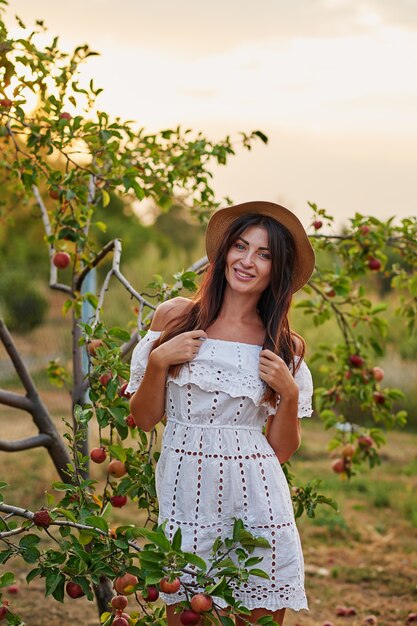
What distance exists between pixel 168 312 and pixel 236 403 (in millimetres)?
312

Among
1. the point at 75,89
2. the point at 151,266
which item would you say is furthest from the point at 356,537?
the point at 151,266

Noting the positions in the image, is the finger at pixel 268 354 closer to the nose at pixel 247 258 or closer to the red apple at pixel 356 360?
the nose at pixel 247 258

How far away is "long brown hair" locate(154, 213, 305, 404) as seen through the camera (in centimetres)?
225

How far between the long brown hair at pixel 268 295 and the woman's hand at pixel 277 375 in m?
0.07

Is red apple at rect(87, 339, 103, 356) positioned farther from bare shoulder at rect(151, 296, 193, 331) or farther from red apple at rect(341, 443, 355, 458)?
red apple at rect(341, 443, 355, 458)

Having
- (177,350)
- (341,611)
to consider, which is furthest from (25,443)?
(341,611)

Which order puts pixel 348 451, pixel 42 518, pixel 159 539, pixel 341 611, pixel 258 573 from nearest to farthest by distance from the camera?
pixel 159 539 < pixel 258 573 < pixel 42 518 < pixel 348 451 < pixel 341 611

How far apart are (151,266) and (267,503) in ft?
40.6

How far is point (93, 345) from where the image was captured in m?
2.53

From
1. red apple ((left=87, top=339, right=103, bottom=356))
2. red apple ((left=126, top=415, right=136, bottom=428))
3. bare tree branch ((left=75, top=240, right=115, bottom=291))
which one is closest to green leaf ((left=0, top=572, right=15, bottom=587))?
red apple ((left=126, top=415, right=136, bottom=428))

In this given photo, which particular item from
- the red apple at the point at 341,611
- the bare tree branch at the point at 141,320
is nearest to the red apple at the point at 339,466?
the red apple at the point at 341,611

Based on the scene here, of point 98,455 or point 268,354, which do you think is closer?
point 268,354

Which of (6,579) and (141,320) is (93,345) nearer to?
(141,320)

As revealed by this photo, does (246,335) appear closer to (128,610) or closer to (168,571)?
(168,571)
